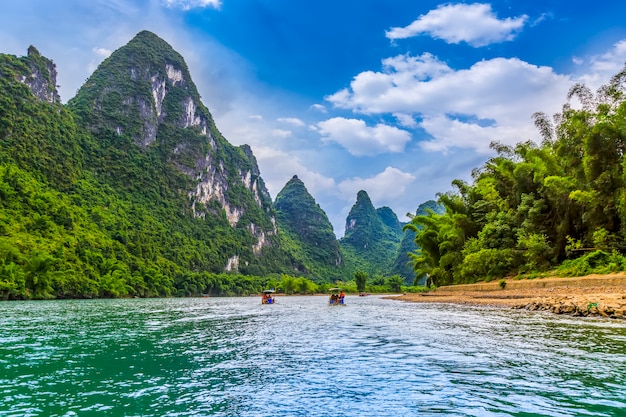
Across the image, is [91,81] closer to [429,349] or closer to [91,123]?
[91,123]

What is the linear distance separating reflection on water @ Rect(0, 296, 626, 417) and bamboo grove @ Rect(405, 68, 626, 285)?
37.2ft

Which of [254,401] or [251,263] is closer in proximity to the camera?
[254,401]

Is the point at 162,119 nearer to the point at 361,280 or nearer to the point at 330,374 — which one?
the point at 361,280

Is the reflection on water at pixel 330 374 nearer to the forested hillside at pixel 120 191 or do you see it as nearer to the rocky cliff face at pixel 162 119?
the forested hillside at pixel 120 191

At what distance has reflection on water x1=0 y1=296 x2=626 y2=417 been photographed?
664cm

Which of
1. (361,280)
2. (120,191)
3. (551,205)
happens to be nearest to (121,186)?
(120,191)

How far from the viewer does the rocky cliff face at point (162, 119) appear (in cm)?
14712

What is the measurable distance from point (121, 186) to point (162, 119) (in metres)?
51.6

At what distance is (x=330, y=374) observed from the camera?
9.02 metres

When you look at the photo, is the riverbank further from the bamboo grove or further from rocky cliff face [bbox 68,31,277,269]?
rocky cliff face [bbox 68,31,277,269]

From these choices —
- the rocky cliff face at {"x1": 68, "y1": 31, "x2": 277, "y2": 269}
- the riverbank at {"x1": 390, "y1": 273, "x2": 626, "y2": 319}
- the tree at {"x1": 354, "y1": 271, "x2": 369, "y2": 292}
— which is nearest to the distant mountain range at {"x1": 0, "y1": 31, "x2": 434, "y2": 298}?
the rocky cliff face at {"x1": 68, "y1": 31, "x2": 277, "y2": 269}

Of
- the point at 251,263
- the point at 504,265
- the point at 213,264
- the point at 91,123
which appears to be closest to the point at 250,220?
the point at 251,263

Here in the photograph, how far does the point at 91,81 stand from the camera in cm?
15438

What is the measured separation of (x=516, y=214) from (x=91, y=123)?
139978 millimetres
